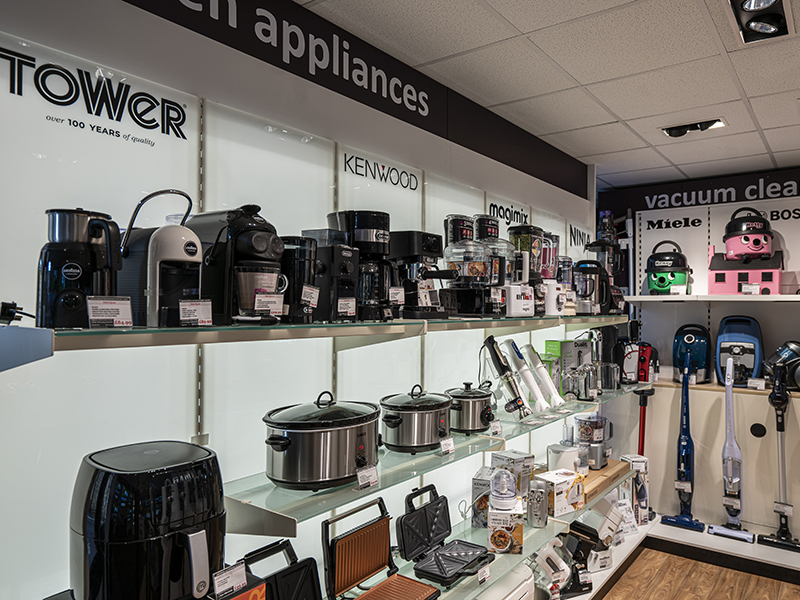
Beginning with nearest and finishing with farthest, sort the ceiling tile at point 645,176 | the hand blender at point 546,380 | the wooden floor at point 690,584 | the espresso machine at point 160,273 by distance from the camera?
1. the espresso machine at point 160,273
2. the hand blender at point 546,380
3. the wooden floor at point 690,584
4. the ceiling tile at point 645,176

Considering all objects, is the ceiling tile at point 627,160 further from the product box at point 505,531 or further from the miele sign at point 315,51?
the product box at point 505,531

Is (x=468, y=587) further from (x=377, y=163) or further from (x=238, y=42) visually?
(x=238, y=42)

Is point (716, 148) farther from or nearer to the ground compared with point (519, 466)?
farther from the ground

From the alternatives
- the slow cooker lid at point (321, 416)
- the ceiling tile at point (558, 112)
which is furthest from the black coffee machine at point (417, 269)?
the ceiling tile at point (558, 112)

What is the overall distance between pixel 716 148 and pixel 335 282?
12.3ft

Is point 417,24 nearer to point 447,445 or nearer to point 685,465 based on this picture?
point 447,445

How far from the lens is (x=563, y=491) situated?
115 inches

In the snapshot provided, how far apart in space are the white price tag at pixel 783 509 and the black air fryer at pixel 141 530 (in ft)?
14.4

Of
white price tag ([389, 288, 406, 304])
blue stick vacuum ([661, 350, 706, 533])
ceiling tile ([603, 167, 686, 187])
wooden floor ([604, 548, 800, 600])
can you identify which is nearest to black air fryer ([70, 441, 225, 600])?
white price tag ([389, 288, 406, 304])

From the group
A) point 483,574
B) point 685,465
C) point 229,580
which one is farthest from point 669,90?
point 229,580

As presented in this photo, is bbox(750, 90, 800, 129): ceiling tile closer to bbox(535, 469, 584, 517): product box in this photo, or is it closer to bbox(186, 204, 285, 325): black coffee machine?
bbox(535, 469, 584, 517): product box

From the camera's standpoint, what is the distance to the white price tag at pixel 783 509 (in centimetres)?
415

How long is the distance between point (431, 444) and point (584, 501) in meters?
1.46

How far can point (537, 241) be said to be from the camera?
301cm
